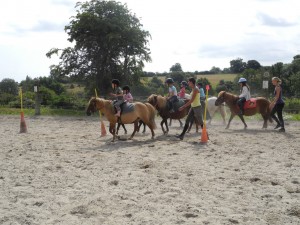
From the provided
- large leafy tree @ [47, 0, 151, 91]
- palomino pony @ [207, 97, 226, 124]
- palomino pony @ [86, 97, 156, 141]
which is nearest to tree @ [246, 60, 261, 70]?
large leafy tree @ [47, 0, 151, 91]

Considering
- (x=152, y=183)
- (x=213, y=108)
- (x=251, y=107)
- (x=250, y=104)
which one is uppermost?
(x=250, y=104)

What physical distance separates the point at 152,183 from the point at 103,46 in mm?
20888

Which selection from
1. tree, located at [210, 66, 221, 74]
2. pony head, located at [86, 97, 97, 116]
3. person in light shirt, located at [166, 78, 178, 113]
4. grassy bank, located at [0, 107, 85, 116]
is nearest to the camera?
pony head, located at [86, 97, 97, 116]

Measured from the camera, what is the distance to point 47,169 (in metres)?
7.63

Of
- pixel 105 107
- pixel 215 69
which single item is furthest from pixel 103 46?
pixel 215 69

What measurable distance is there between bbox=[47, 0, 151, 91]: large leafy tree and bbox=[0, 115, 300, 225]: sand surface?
15939mm

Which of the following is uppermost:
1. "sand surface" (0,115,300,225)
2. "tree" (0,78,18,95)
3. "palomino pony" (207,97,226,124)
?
"tree" (0,78,18,95)

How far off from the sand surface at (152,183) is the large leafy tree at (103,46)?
1594cm

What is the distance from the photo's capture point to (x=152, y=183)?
642 centimetres

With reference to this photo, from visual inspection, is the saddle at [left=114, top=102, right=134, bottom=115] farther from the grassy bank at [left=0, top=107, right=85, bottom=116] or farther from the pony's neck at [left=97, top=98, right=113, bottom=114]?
the grassy bank at [left=0, top=107, right=85, bottom=116]

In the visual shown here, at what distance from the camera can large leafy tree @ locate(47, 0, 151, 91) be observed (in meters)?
26.0

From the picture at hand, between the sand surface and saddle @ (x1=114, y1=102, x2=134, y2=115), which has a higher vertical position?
saddle @ (x1=114, y1=102, x2=134, y2=115)

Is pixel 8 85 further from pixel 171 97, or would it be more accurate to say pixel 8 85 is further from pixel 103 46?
pixel 171 97

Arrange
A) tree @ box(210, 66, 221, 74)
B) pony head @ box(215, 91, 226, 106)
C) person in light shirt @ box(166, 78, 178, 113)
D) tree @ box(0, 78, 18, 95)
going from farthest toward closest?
1. tree @ box(210, 66, 221, 74)
2. tree @ box(0, 78, 18, 95)
3. pony head @ box(215, 91, 226, 106)
4. person in light shirt @ box(166, 78, 178, 113)
